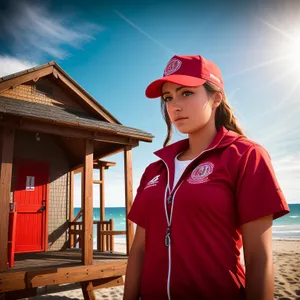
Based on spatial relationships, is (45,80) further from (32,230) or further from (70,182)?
(32,230)

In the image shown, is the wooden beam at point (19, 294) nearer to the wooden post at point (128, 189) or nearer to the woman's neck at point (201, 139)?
the wooden post at point (128, 189)

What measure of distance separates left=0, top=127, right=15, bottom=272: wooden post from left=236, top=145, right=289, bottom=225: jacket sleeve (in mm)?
5906

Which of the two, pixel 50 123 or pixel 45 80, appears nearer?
pixel 50 123

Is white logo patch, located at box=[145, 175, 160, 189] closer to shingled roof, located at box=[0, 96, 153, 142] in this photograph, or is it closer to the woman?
the woman

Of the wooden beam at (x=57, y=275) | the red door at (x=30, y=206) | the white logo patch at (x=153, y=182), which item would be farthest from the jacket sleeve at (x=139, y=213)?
the red door at (x=30, y=206)

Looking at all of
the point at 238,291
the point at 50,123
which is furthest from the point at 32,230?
the point at 238,291

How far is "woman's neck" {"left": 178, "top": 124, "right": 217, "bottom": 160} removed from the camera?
1.70m

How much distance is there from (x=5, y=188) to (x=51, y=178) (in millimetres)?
4250

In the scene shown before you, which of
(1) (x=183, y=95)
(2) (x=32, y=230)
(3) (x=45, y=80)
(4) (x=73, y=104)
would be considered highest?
(3) (x=45, y=80)

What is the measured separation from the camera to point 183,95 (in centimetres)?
160

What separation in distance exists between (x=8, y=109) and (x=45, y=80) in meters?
3.37

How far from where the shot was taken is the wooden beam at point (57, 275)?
540 centimetres

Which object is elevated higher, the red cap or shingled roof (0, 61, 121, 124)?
shingled roof (0, 61, 121, 124)

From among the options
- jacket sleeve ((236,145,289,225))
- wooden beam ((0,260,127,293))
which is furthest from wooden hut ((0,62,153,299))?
jacket sleeve ((236,145,289,225))
